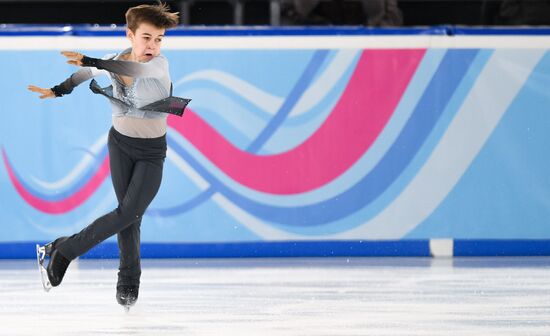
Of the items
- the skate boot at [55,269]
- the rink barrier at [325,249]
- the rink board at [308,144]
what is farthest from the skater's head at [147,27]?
the rink barrier at [325,249]

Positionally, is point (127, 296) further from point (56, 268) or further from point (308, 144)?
point (308, 144)

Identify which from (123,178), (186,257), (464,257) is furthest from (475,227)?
(123,178)

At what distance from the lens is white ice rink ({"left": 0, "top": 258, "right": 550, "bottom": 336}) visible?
4617 mm

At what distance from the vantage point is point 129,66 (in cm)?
495

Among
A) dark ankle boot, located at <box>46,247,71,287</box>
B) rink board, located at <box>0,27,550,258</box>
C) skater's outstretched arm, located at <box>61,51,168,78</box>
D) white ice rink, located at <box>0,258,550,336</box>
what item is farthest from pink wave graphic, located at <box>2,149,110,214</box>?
skater's outstretched arm, located at <box>61,51,168,78</box>

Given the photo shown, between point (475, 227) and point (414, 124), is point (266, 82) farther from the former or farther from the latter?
point (475, 227)

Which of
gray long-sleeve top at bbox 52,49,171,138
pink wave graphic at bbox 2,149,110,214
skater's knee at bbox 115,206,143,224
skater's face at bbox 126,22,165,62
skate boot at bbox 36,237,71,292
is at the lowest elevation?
pink wave graphic at bbox 2,149,110,214

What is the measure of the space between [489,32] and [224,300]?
9.82 ft

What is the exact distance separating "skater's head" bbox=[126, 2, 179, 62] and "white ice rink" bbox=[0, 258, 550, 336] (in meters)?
1.12

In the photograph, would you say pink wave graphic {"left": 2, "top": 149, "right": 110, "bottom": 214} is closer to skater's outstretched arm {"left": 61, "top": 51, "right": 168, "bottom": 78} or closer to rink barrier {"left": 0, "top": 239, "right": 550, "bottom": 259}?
rink barrier {"left": 0, "top": 239, "right": 550, "bottom": 259}

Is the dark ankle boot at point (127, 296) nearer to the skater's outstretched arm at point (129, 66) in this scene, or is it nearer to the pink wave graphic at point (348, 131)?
the skater's outstretched arm at point (129, 66)

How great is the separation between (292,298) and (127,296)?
0.85 meters

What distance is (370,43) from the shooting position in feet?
25.0

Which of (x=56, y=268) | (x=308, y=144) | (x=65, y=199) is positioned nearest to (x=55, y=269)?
(x=56, y=268)
